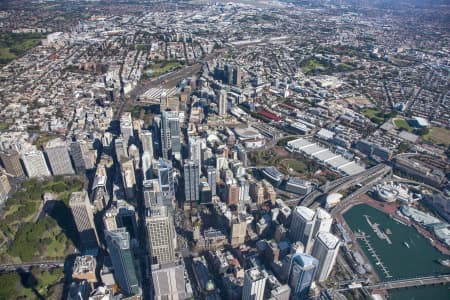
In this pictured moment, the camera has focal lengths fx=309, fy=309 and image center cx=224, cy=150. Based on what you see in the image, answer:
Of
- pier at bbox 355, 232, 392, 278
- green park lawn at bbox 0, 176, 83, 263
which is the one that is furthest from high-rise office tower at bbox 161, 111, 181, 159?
pier at bbox 355, 232, 392, 278

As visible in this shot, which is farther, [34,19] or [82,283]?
[34,19]

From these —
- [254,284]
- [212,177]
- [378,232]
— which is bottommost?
[378,232]

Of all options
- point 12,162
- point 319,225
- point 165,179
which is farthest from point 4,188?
point 319,225

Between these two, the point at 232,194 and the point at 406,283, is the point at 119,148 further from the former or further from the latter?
the point at 406,283

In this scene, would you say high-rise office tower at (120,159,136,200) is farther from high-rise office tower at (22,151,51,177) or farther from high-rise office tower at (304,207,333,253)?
high-rise office tower at (304,207,333,253)

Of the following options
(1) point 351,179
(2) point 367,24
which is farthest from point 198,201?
(2) point 367,24

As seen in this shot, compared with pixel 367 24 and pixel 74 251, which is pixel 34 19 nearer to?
pixel 74 251
